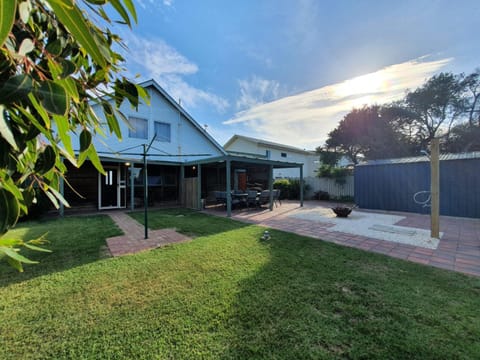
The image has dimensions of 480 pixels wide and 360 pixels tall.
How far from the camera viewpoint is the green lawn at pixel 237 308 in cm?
183

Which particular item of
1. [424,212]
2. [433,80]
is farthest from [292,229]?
[433,80]

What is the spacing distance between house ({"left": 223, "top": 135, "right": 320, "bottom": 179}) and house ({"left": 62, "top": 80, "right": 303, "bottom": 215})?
320 inches

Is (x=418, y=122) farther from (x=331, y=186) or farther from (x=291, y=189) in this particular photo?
(x=291, y=189)

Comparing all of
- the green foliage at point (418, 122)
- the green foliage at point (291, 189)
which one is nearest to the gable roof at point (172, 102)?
the green foliage at point (291, 189)

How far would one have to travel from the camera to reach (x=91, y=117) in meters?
0.99

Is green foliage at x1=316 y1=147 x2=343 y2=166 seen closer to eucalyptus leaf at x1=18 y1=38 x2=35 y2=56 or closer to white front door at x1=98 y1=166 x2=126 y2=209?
white front door at x1=98 y1=166 x2=126 y2=209

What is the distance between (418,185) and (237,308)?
9731mm

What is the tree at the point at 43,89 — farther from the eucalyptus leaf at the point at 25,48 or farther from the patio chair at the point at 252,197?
the patio chair at the point at 252,197

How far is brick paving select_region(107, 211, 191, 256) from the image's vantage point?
4.37 m

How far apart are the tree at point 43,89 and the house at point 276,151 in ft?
61.8

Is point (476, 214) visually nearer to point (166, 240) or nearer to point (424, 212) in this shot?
point (424, 212)

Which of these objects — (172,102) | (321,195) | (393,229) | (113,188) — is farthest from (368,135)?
(113,188)

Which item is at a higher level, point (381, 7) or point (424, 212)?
point (381, 7)

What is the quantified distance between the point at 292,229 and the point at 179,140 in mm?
8555
